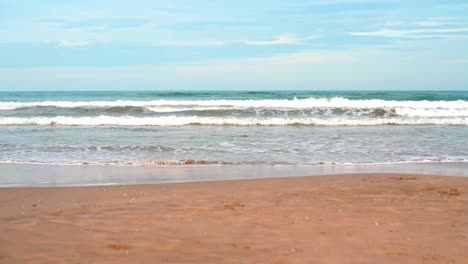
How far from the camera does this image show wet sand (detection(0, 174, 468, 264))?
13.1 ft

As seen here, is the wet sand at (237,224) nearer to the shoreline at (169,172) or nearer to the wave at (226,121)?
the shoreline at (169,172)

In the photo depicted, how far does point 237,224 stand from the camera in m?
4.90

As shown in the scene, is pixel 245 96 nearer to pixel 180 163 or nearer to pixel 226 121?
pixel 226 121

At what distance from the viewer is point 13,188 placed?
7074 millimetres

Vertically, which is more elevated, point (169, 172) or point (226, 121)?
point (226, 121)

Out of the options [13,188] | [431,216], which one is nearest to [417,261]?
[431,216]

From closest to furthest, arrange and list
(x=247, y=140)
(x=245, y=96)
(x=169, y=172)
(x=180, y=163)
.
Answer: (x=169, y=172) → (x=180, y=163) → (x=247, y=140) → (x=245, y=96)

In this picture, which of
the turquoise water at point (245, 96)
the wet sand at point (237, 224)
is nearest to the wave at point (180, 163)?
the wet sand at point (237, 224)

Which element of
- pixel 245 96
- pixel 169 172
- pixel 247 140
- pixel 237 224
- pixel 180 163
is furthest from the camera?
pixel 245 96

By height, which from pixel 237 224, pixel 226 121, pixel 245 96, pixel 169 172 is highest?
pixel 245 96

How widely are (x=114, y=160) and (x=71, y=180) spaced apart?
7.62 feet

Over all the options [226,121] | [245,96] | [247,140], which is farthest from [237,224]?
[245,96]

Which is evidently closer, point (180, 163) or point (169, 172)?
point (169, 172)

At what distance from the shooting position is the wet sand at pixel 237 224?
13.1 feet
